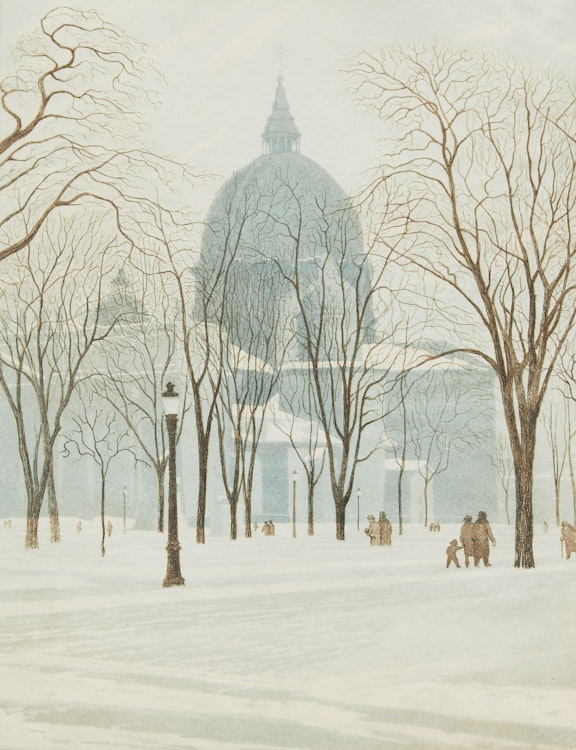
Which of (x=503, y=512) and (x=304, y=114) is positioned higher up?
(x=304, y=114)

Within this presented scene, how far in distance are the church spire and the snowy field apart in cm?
527

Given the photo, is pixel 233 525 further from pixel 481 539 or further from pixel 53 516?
pixel 481 539

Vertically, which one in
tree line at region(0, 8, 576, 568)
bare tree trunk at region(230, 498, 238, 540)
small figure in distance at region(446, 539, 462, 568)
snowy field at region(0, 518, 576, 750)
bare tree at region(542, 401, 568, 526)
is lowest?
snowy field at region(0, 518, 576, 750)

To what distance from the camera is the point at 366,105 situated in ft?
40.6

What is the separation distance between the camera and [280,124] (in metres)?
12.2

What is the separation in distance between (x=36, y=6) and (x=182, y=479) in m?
26.7

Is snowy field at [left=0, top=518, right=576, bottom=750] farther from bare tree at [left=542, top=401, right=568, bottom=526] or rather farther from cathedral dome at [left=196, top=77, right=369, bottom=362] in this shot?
bare tree at [left=542, top=401, right=568, bottom=526]

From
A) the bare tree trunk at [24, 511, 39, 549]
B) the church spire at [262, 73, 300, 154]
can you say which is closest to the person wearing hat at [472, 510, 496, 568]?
the church spire at [262, 73, 300, 154]

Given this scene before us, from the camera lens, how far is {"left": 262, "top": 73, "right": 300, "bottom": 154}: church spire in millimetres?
10930

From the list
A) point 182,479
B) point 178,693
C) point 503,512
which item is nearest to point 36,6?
point 178,693

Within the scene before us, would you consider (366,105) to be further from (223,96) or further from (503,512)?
(503,512)

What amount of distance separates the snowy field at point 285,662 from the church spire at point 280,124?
5.27m

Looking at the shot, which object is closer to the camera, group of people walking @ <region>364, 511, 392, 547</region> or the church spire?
the church spire

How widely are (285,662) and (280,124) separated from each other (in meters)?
6.48
